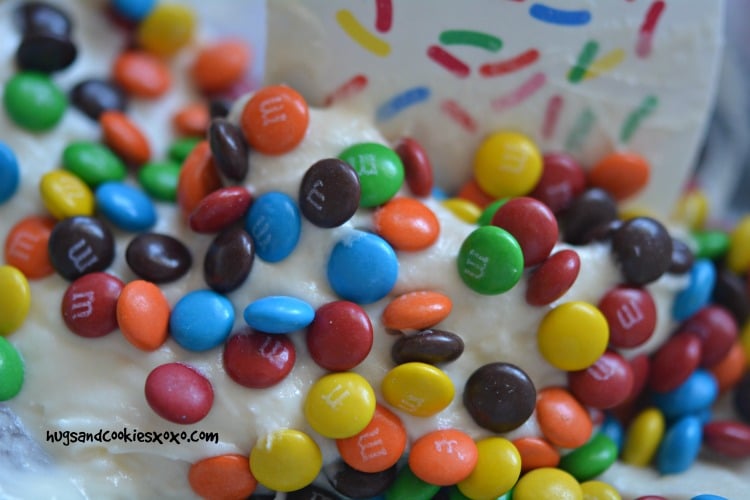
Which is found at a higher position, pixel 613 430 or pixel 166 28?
pixel 166 28

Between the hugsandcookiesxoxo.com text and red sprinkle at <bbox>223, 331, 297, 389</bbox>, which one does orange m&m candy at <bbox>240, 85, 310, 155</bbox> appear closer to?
red sprinkle at <bbox>223, 331, 297, 389</bbox>

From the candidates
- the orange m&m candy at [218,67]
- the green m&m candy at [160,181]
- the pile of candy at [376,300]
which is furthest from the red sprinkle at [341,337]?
the orange m&m candy at [218,67]

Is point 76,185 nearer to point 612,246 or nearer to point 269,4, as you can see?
point 269,4

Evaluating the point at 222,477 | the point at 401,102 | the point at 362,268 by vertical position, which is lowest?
the point at 222,477

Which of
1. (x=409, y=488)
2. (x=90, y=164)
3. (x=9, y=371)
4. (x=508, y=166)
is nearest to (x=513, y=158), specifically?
(x=508, y=166)

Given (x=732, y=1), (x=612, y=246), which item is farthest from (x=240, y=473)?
(x=732, y=1)

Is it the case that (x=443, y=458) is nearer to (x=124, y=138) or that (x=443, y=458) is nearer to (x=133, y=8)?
(x=124, y=138)
